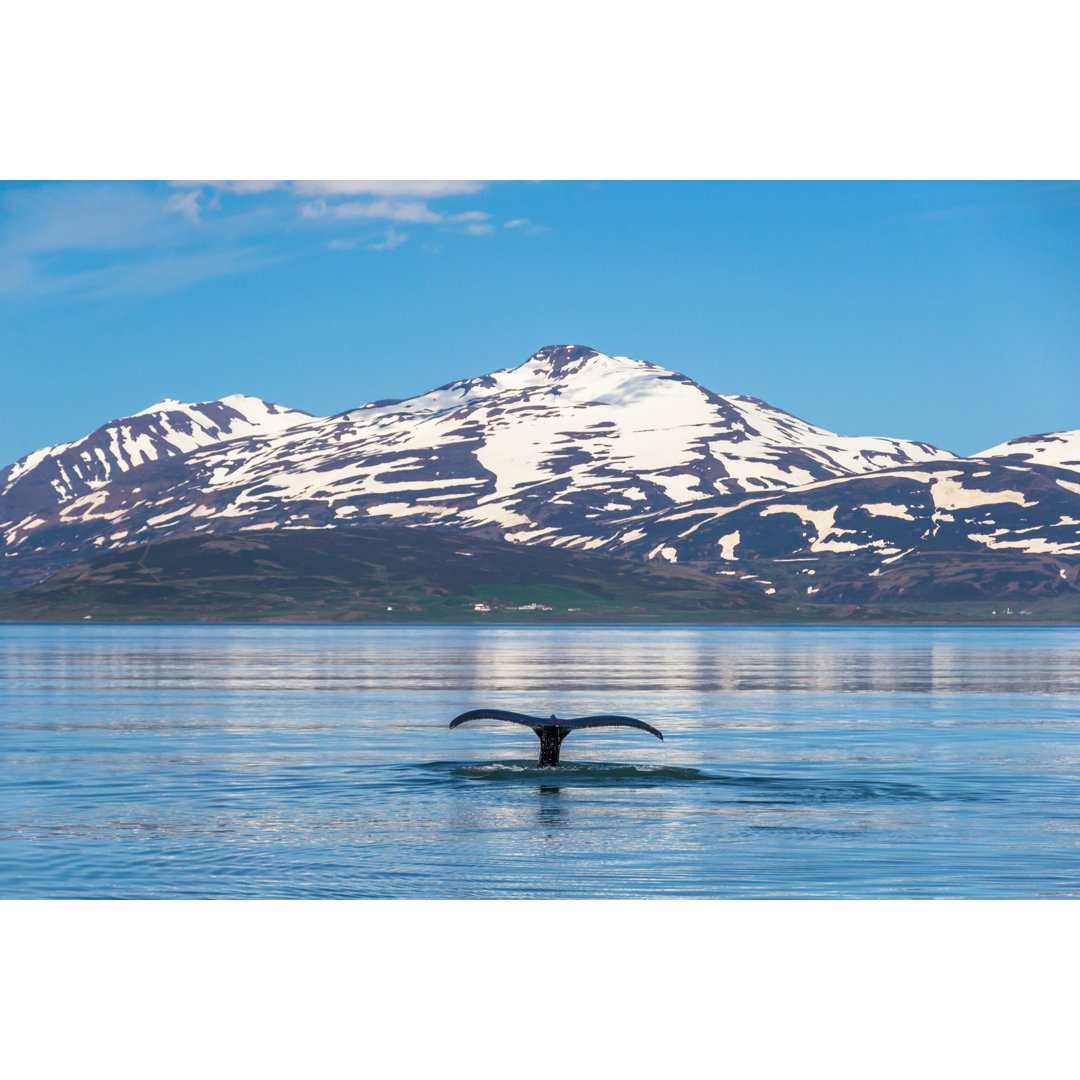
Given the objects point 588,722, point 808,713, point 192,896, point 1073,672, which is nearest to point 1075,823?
point 588,722

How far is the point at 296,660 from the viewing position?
582 ft

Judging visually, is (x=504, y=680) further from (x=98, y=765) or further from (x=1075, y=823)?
(x=1075, y=823)

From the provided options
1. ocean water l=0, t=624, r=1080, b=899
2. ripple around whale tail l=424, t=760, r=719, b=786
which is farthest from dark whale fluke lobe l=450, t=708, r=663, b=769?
ocean water l=0, t=624, r=1080, b=899

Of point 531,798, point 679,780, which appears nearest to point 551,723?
point 531,798

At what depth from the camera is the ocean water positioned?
32.4 metres

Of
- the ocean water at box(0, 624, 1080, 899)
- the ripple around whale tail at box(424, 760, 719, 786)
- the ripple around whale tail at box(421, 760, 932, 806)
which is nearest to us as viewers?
the ocean water at box(0, 624, 1080, 899)

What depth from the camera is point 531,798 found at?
154 ft

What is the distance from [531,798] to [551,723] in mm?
3412

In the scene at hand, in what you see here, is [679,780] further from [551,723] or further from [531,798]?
[531,798]

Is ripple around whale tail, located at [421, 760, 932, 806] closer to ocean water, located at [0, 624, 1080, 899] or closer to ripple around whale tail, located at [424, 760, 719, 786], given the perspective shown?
ripple around whale tail, located at [424, 760, 719, 786]

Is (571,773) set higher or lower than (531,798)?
higher

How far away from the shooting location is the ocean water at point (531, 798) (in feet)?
106

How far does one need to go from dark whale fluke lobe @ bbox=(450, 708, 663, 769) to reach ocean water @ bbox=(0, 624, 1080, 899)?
88cm

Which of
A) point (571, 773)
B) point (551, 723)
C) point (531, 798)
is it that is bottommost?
point (531, 798)
